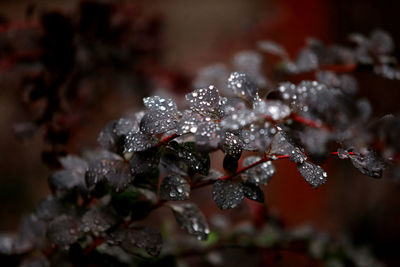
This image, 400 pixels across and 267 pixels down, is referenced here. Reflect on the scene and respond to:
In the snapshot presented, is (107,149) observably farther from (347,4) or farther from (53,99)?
(347,4)

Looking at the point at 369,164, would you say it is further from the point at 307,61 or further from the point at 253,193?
the point at 307,61

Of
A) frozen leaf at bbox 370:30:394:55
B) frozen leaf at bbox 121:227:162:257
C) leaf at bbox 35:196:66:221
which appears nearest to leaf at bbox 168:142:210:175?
frozen leaf at bbox 121:227:162:257

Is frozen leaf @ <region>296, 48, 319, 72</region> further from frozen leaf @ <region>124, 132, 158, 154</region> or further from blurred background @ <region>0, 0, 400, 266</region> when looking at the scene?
frozen leaf @ <region>124, 132, 158, 154</region>

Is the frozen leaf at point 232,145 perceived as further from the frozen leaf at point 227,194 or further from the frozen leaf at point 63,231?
the frozen leaf at point 63,231

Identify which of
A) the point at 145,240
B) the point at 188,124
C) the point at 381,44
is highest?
the point at 381,44

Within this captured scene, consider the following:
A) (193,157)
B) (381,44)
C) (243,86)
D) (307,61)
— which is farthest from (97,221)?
(381,44)

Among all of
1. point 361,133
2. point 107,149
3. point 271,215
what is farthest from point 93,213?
point 271,215

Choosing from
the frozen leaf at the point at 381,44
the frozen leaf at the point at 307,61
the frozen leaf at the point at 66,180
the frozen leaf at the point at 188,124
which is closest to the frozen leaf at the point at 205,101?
the frozen leaf at the point at 188,124
